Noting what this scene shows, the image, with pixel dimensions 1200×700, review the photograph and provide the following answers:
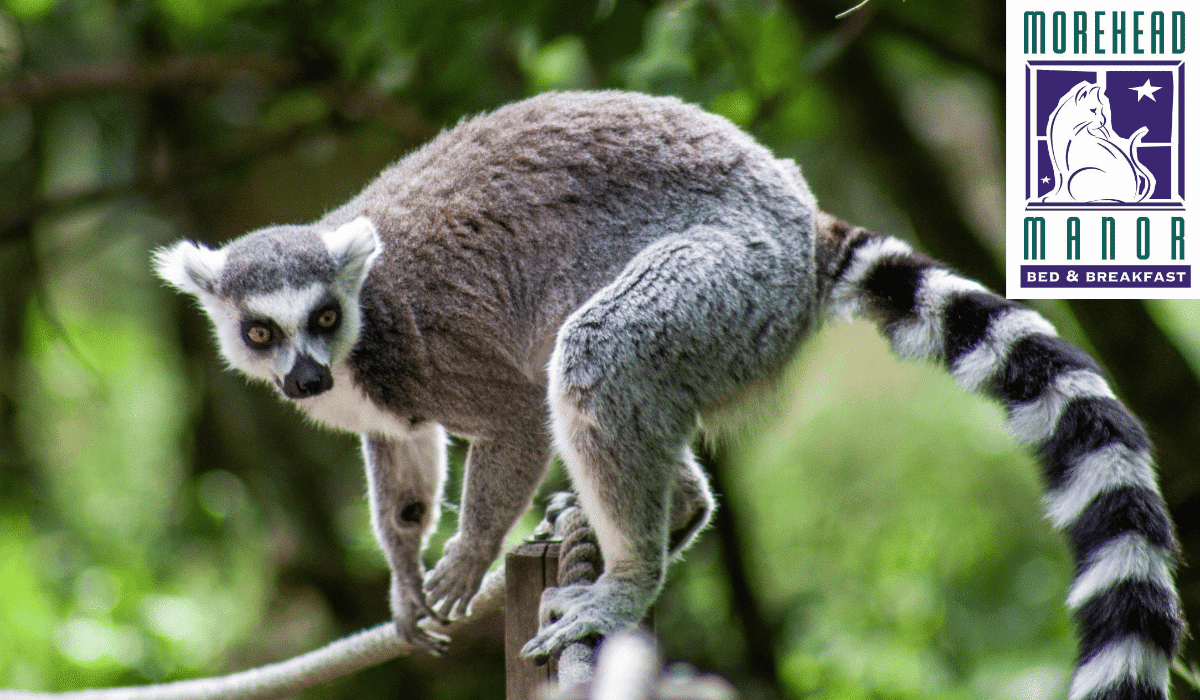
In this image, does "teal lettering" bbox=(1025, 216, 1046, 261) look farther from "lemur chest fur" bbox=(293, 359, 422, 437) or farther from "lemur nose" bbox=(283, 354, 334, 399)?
"lemur nose" bbox=(283, 354, 334, 399)

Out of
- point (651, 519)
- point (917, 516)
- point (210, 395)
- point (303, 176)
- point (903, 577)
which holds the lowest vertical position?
point (917, 516)

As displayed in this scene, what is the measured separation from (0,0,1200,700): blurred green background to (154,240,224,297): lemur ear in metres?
1.30

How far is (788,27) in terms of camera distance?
5.15 metres

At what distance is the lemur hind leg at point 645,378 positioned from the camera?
259 centimetres

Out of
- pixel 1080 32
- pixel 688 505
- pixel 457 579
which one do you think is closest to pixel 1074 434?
pixel 688 505

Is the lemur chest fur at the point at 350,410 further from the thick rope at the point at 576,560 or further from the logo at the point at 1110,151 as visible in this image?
the logo at the point at 1110,151

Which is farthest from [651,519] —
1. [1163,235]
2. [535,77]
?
[535,77]

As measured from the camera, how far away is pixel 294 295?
288 centimetres

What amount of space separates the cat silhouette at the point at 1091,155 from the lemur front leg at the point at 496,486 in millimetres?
Result: 1611

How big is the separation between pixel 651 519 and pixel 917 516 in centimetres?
609

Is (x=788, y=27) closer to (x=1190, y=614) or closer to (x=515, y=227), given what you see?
(x=515, y=227)

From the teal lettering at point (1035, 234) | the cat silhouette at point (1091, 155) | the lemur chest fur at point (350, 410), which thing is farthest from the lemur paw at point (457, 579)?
the cat silhouette at point (1091, 155)

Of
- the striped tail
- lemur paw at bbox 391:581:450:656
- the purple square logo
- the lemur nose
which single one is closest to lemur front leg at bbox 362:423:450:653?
lemur paw at bbox 391:581:450:656

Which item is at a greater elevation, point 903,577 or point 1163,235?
point 1163,235
